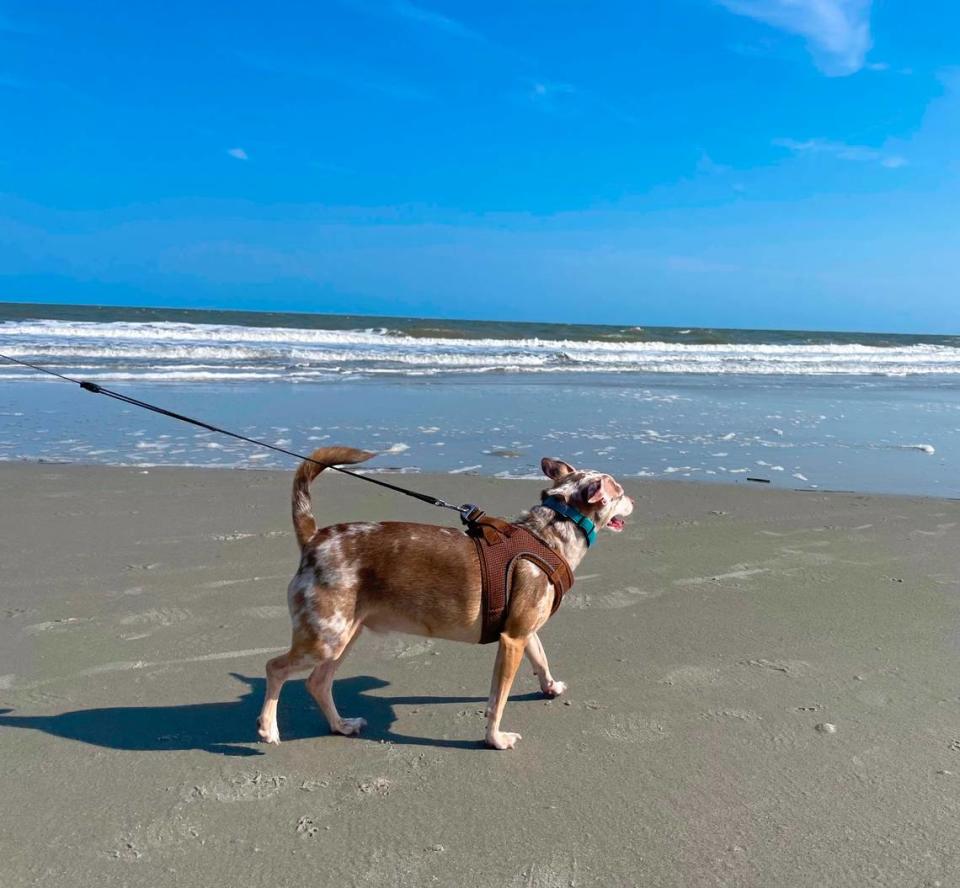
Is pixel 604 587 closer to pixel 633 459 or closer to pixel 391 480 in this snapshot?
pixel 391 480

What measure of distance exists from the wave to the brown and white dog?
645 inches

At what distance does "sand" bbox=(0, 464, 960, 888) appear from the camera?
2805 mm

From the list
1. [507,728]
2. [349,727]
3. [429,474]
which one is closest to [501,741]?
[507,728]

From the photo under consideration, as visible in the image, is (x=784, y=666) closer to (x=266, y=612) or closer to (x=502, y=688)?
(x=502, y=688)

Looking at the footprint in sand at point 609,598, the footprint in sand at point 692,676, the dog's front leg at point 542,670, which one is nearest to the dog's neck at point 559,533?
the dog's front leg at point 542,670

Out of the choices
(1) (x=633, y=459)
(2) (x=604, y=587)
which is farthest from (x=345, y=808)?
(1) (x=633, y=459)

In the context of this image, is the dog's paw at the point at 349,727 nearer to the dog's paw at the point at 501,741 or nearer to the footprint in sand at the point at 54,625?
the dog's paw at the point at 501,741

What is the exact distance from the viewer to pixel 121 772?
3289mm

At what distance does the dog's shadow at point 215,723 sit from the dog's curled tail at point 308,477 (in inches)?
35.7

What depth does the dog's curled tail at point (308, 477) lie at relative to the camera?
376cm

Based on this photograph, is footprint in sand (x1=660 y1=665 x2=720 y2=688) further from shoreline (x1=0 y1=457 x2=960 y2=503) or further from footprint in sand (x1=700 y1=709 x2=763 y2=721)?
shoreline (x1=0 y1=457 x2=960 y2=503)

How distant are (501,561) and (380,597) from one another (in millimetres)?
589

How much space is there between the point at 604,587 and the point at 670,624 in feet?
2.39

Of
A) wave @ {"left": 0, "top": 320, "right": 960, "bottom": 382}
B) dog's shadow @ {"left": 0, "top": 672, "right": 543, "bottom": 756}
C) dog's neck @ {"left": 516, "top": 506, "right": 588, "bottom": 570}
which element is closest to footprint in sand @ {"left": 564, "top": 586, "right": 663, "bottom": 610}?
dog's shadow @ {"left": 0, "top": 672, "right": 543, "bottom": 756}
